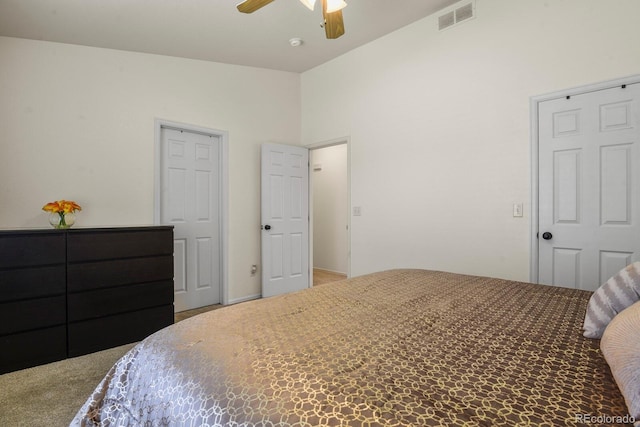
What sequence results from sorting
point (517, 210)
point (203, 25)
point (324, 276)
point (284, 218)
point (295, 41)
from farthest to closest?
1. point (324, 276)
2. point (284, 218)
3. point (295, 41)
4. point (203, 25)
5. point (517, 210)

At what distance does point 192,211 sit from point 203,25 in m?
1.84

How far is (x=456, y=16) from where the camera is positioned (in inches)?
116

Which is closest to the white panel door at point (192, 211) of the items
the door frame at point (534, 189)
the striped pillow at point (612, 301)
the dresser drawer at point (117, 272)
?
the dresser drawer at point (117, 272)

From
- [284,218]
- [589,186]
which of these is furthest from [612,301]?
[284,218]

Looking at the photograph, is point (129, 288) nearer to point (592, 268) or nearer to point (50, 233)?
point (50, 233)

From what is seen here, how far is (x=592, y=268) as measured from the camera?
2.36 metres

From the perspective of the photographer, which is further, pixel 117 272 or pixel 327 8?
pixel 117 272

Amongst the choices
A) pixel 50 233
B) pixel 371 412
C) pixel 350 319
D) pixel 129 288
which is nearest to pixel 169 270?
pixel 129 288

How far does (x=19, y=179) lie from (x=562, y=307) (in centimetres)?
370

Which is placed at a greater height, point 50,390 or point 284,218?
point 284,218

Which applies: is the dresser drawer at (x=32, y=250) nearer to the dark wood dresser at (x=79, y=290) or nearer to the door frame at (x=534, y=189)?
the dark wood dresser at (x=79, y=290)

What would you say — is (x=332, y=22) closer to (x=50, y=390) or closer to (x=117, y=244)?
(x=117, y=244)

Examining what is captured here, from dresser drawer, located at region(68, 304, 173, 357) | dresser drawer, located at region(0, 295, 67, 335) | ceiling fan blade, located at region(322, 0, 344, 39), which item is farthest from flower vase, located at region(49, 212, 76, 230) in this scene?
ceiling fan blade, located at region(322, 0, 344, 39)

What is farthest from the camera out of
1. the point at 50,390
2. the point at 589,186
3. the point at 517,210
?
the point at 517,210
